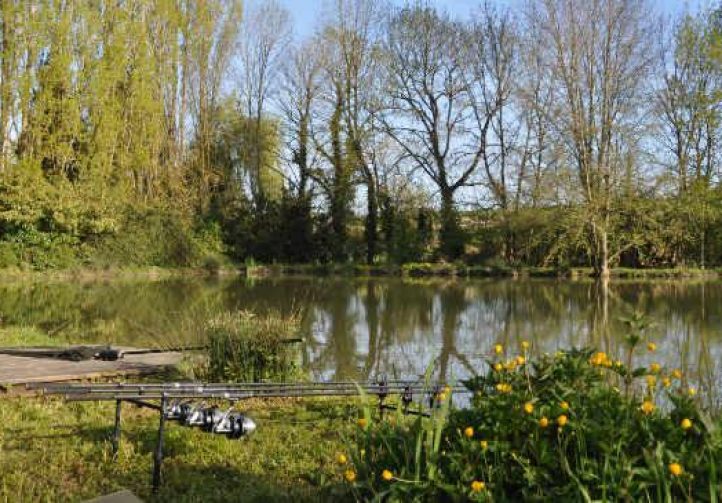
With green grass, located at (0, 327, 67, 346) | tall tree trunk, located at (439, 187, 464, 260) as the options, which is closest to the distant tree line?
tall tree trunk, located at (439, 187, 464, 260)

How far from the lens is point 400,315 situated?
13180mm

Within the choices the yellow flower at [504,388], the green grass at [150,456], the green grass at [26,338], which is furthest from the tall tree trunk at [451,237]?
the yellow flower at [504,388]

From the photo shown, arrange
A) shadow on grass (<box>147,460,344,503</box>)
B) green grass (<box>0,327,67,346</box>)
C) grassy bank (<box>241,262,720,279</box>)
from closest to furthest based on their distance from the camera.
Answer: shadow on grass (<box>147,460,344,503</box>), green grass (<box>0,327,67,346</box>), grassy bank (<box>241,262,720,279</box>)

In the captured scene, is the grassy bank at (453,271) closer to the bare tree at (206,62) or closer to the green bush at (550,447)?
the bare tree at (206,62)

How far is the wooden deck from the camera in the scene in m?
6.15

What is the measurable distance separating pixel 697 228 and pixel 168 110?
68.2ft

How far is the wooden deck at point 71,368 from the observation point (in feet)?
20.2

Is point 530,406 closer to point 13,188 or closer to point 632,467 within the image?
point 632,467

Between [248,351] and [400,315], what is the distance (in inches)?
283

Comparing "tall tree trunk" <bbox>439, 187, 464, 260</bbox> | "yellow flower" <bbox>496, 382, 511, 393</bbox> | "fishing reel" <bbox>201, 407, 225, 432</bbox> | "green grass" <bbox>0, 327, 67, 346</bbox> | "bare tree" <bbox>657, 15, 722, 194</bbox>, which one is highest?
"bare tree" <bbox>657, 15, 722, 194</bbox>

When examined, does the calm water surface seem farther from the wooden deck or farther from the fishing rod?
the fishing rod

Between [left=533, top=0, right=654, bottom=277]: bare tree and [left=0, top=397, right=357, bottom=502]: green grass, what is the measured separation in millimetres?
20396

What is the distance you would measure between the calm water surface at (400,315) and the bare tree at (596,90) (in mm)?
3918

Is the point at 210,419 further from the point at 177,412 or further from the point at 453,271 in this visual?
the point at 453,271
